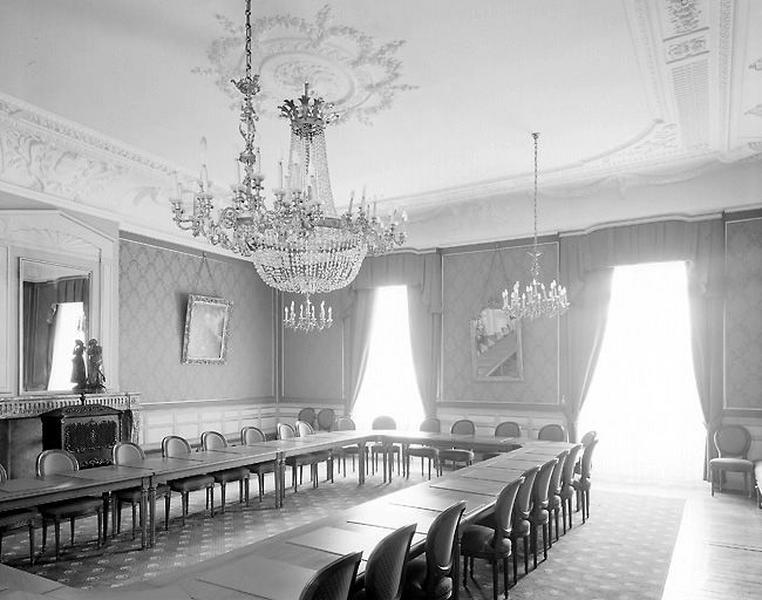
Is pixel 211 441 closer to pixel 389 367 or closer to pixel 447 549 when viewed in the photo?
pixel 389 367

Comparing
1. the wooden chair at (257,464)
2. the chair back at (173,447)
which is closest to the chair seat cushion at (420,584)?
the chair back at (173,447)

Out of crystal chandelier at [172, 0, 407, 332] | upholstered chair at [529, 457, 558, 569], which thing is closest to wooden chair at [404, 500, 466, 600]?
upholstered chair at [529, 457, 558, 569]

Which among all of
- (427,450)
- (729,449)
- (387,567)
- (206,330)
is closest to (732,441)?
(729,449)

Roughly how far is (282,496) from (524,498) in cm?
337

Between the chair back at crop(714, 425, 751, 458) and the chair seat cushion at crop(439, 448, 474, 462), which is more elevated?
the chair back at crop(714, 425, 751, 458)

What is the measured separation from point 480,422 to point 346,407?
95.8 inches

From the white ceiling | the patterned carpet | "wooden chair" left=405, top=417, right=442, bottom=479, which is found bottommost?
the patterned carpet

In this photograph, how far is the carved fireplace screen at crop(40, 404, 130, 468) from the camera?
7.00m

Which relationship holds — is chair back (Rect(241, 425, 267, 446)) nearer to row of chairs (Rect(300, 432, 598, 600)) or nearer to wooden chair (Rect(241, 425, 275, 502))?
wooden chair (Rect(241, 425, 275, 502))

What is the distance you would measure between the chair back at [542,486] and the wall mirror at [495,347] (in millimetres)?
4207

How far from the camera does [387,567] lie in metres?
3.01

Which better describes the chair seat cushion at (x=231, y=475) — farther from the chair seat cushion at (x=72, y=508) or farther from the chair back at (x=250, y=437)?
the chair seat cushion at (x=72, y=508)

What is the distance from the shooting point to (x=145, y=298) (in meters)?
8.98

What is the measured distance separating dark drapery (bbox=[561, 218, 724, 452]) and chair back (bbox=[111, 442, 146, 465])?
5776 mm
